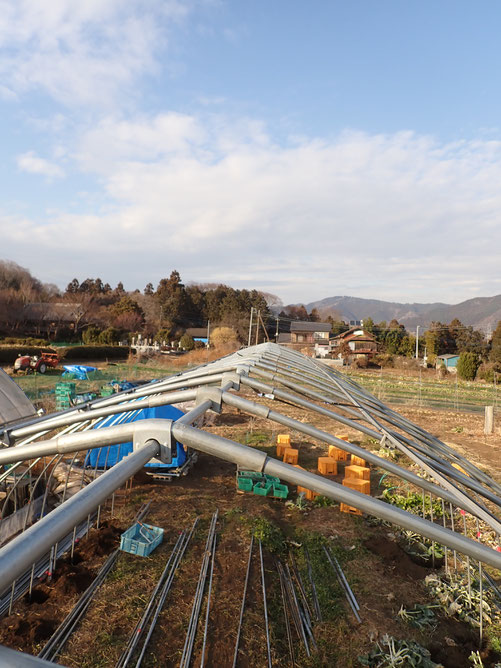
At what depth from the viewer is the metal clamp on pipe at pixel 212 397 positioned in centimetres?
347

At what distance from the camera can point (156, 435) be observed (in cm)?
226

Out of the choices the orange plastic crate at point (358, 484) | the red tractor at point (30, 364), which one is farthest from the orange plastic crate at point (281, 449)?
the red tractor at point (30, 364)

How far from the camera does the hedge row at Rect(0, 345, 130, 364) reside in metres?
29.5

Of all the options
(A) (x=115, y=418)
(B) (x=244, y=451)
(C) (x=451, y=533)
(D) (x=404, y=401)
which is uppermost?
(B) (x=244, y=451)

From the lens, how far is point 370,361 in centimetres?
4175

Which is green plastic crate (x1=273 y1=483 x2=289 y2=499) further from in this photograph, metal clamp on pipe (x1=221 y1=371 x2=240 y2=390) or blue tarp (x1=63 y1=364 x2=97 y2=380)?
blue tarp (x1=63 y1=364 x2=97 y2=380)

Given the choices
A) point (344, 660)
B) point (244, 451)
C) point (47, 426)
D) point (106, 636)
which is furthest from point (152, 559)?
point (244, 451)

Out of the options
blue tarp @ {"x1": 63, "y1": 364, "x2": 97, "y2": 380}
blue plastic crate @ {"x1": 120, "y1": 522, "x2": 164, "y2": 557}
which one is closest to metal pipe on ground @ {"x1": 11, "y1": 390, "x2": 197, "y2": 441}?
blue plastic crate @ {"x1": 120, "y1": 522, "x2": 164, "y2": 557}

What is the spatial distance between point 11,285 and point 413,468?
212 feet

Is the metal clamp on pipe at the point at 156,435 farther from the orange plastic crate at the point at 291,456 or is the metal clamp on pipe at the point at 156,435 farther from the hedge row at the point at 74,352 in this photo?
the hedge row at the point at 74,352

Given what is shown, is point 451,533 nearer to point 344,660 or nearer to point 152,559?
point 344,660

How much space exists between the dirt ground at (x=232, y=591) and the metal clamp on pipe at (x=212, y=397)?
3.89 metres

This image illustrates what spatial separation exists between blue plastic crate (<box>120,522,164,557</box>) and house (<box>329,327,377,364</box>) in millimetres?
35551

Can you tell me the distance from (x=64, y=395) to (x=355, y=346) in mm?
41028
